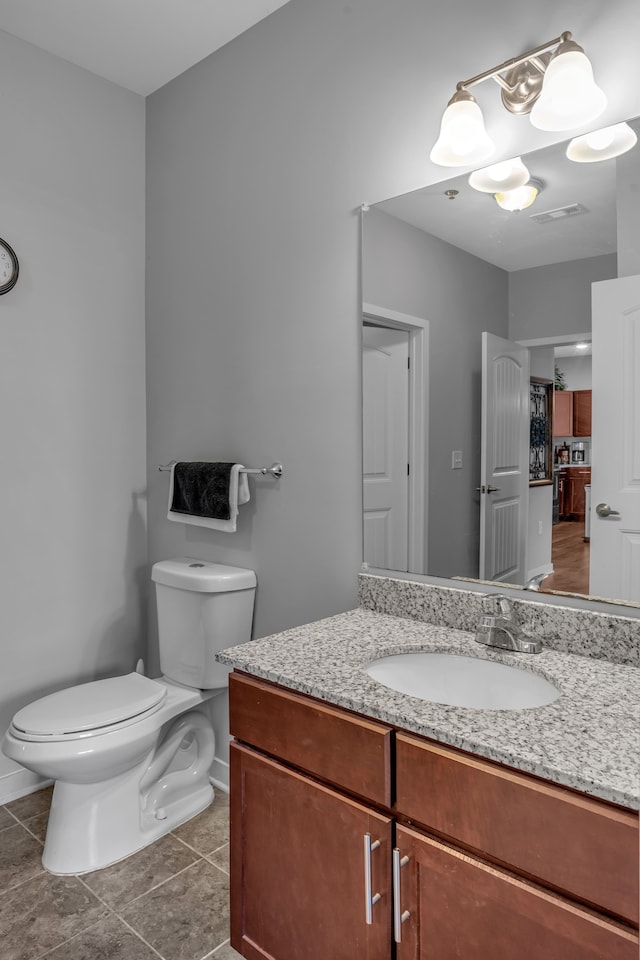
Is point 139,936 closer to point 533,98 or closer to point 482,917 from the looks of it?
point 482,917

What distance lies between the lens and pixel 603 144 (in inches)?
53.3

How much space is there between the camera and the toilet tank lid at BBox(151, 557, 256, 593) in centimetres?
205

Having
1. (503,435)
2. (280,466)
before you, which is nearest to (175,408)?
(280,466)

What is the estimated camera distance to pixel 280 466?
6.70 feet

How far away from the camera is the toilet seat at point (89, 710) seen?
177 centimetres

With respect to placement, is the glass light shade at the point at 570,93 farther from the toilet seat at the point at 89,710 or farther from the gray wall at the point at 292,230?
the toilet seat at the point at 89,710

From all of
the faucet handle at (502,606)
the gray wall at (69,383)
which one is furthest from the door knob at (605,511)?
the gray wall at (69,383)

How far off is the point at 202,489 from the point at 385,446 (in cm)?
72

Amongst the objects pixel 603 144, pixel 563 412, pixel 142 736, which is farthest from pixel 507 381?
pixel 142 736

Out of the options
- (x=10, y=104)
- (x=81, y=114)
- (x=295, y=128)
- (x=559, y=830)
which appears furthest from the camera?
(x=81, y=114)

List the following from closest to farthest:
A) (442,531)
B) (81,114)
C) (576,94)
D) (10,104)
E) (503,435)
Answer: (576,94) → (503,435) → (442,531) → (10,104) → (81,114)

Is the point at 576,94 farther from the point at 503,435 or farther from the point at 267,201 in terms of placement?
the point at 267,201

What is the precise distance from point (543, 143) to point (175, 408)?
156 centimetres

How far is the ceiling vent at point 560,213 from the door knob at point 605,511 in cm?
66
